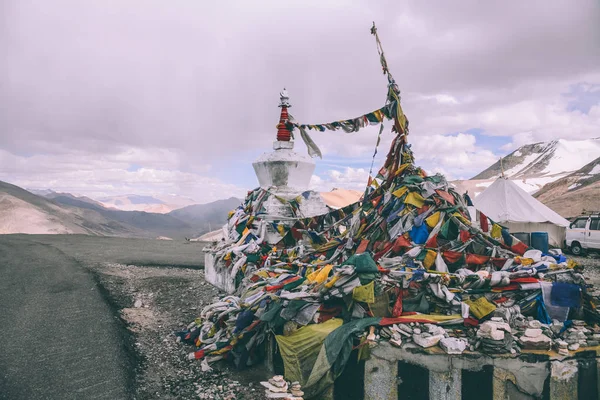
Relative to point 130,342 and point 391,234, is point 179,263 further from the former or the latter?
→ point 391,234

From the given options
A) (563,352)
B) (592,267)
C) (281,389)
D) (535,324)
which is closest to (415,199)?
(535,324)

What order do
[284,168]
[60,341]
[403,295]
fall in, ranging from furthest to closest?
[284,168] < [60,341] < [403,295]

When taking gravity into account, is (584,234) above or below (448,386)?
above

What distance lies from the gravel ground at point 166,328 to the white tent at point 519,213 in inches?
546

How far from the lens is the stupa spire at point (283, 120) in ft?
28.9

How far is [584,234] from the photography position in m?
17.1

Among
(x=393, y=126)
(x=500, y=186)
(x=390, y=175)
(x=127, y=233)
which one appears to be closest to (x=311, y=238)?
(x=390, y=175)

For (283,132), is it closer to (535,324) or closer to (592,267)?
(535,324)

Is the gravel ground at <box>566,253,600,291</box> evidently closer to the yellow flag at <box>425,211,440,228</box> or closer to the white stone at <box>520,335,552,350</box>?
the yellow flag at <box>425,211,440,228</box>

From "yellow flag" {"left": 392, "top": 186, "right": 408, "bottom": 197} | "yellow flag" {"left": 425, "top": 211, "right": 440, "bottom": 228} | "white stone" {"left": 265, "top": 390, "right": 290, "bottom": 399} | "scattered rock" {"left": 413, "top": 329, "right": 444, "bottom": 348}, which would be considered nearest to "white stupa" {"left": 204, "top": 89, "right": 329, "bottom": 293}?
"yellow flag" {"left": 392, "top": 186, "right": 408, "bottom": 197}

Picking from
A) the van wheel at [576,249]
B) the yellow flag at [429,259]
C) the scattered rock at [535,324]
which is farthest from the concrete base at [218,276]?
the van wheel at [576,249]

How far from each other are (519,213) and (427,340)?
16199 millimetres

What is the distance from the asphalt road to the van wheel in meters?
18.8

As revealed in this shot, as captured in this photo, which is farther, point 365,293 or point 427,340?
point 365,293
